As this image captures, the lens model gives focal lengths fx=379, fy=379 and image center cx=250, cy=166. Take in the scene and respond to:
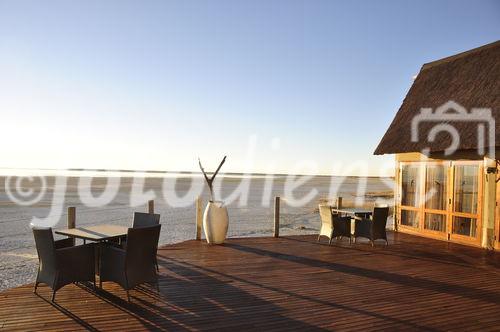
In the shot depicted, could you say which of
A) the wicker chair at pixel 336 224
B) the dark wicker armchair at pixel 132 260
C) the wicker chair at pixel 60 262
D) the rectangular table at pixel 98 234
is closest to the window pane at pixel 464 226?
the wicker chair at pixel 336 224

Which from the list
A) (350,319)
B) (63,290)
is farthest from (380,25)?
(63,290)

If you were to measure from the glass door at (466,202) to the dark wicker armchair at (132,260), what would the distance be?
7.17m

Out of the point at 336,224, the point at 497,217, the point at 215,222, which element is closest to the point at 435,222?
the point at 497,217

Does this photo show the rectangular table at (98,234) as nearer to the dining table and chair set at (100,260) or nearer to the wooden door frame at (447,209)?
the dining table and chair set at (100,260)

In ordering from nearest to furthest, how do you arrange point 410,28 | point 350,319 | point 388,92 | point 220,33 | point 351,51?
point 350,319
point 220,33
point 410,28
point 351,51
point 388,92

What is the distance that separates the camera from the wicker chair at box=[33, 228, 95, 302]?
4.48 meters

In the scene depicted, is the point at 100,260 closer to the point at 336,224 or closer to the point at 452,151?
the point at 336,224

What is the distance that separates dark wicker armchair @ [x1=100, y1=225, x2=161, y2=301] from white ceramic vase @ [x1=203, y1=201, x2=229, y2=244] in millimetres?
3267

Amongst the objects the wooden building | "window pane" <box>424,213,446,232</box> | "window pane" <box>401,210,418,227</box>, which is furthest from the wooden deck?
"window pane" <box>401,210,418,227</box>

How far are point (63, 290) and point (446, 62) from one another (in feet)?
36.8

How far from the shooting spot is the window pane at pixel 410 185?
32.8 ft

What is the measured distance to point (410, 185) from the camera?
10172 mm

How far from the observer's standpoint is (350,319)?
13.4 ft

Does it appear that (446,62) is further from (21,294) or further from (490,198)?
(21,294)
